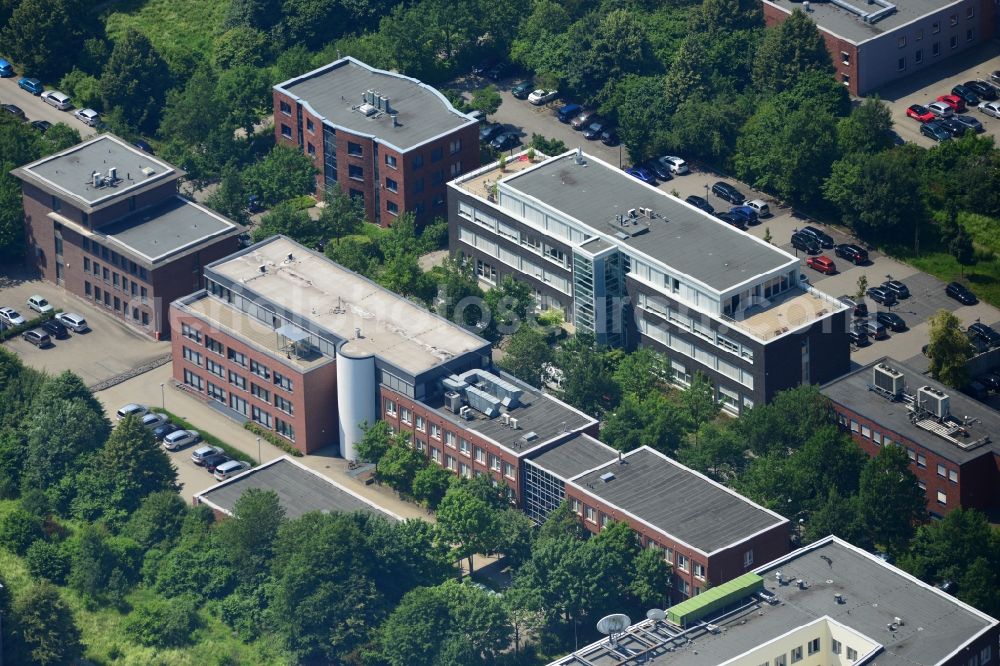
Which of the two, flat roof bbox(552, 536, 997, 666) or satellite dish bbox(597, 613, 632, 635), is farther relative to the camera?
satellite dish bbox(597, 613, 632, 635)

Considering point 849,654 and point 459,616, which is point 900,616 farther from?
point 459,616

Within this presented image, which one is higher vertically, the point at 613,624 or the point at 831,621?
the point at 613,624

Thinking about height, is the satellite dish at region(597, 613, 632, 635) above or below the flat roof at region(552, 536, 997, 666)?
above

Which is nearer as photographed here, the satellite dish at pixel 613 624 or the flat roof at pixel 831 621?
the flat roof at pixel 831 621

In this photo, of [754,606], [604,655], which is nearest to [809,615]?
[754,606]

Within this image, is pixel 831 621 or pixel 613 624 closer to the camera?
pixel 613 624

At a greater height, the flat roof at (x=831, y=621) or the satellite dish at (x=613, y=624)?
the satellite dish at (x=613, y=624)
